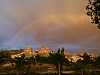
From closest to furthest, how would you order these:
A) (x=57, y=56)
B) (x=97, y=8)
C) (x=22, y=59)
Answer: (x=97, y=8)
(x=57, y=56)
(x=22, y=59)

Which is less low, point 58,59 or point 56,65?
point 58,59

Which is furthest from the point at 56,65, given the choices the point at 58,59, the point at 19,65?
the point at 19,65

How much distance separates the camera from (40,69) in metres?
90.1

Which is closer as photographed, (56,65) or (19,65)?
(56,65)

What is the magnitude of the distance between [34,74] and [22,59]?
5.42 meters

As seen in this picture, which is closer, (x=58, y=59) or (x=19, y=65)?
(x=58, y=59)

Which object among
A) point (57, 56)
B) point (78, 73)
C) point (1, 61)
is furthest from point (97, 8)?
point (1, 61)

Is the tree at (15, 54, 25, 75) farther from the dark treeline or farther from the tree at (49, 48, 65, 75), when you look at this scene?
the tree at (49, 48, 65, 75)

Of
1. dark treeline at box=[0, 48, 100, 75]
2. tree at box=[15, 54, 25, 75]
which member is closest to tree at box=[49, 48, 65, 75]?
dark treeline at box=[0, 48, 100, 75]

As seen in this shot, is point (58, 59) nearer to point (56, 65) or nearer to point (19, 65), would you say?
point (56, 65)

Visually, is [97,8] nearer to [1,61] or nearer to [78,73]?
[78,73]

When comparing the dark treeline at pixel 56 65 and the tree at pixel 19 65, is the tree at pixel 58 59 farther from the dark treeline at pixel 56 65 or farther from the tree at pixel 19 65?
the tree at pixel 19 65

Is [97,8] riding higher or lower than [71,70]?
higher

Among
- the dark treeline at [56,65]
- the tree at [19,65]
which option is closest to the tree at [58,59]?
the dark treeline at [56,65]
